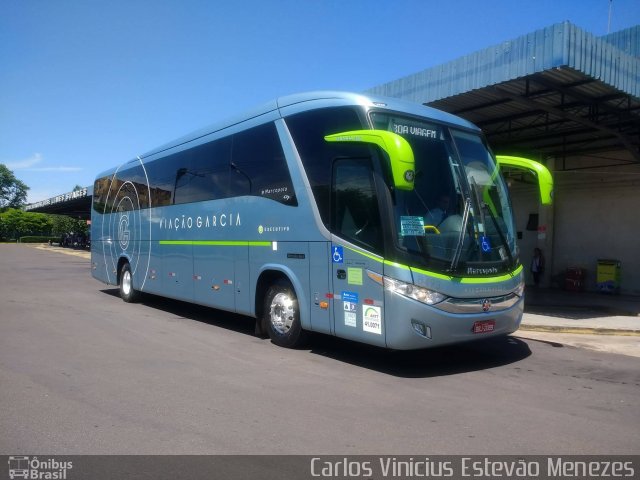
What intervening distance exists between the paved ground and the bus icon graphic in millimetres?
126

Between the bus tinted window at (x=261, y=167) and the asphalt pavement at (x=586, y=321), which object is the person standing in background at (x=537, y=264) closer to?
the asphalt pavement at (x=586, y=321)

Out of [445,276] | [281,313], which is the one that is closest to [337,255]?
[445,276]

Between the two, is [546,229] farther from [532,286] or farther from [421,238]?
[421,238]

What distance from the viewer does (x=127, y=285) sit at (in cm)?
1388

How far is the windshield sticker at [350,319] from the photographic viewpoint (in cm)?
676

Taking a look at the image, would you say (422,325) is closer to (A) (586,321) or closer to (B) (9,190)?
(A) (586,321)

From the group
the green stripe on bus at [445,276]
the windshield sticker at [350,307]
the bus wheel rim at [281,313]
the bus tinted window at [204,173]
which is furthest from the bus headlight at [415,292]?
the bus tinted window at [204,173]

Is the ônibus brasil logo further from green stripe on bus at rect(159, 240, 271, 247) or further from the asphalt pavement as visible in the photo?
the asphalt pavement

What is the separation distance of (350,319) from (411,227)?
148 cm

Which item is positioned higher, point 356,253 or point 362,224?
point 362,224

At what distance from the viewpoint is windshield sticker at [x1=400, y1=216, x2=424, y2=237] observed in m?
6.27

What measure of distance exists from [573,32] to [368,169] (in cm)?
627

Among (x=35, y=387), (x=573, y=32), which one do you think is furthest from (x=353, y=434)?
(x=573, y=32)

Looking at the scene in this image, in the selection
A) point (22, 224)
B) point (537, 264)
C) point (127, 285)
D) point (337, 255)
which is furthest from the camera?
point (22, 224)
